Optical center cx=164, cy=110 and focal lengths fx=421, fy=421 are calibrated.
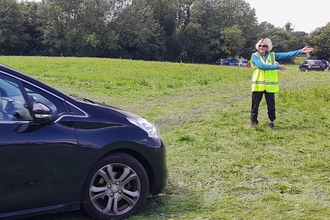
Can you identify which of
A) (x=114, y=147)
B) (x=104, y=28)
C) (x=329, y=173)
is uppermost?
(x=104, y=28)

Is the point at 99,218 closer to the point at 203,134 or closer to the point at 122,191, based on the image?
the point at 122,191

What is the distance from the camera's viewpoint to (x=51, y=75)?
19000mm

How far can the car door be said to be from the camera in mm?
3475

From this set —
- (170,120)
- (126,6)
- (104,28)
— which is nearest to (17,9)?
(104,28)

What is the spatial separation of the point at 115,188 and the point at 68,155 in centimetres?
60

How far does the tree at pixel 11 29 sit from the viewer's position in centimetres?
6044

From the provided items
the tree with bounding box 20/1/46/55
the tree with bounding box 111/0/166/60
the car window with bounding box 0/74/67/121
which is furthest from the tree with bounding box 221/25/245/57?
the car window with bounding box 0/74/67/121

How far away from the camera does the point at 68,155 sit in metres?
3.73

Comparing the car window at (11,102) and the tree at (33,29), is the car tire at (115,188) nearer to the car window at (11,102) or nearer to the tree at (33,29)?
the car window at (11,102)

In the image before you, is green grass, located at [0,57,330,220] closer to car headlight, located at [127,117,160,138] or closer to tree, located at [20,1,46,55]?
car headlight, located at [127,117,160,138]

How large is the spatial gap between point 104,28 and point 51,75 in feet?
167

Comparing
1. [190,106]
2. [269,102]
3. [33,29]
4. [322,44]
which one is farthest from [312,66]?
[33,29]

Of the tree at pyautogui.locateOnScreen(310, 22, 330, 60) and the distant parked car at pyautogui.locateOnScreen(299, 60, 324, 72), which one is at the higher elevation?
the tree at pyautogui.locateOnScreen(310, 22, 330, 60)

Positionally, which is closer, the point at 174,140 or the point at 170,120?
the point at 174,140
